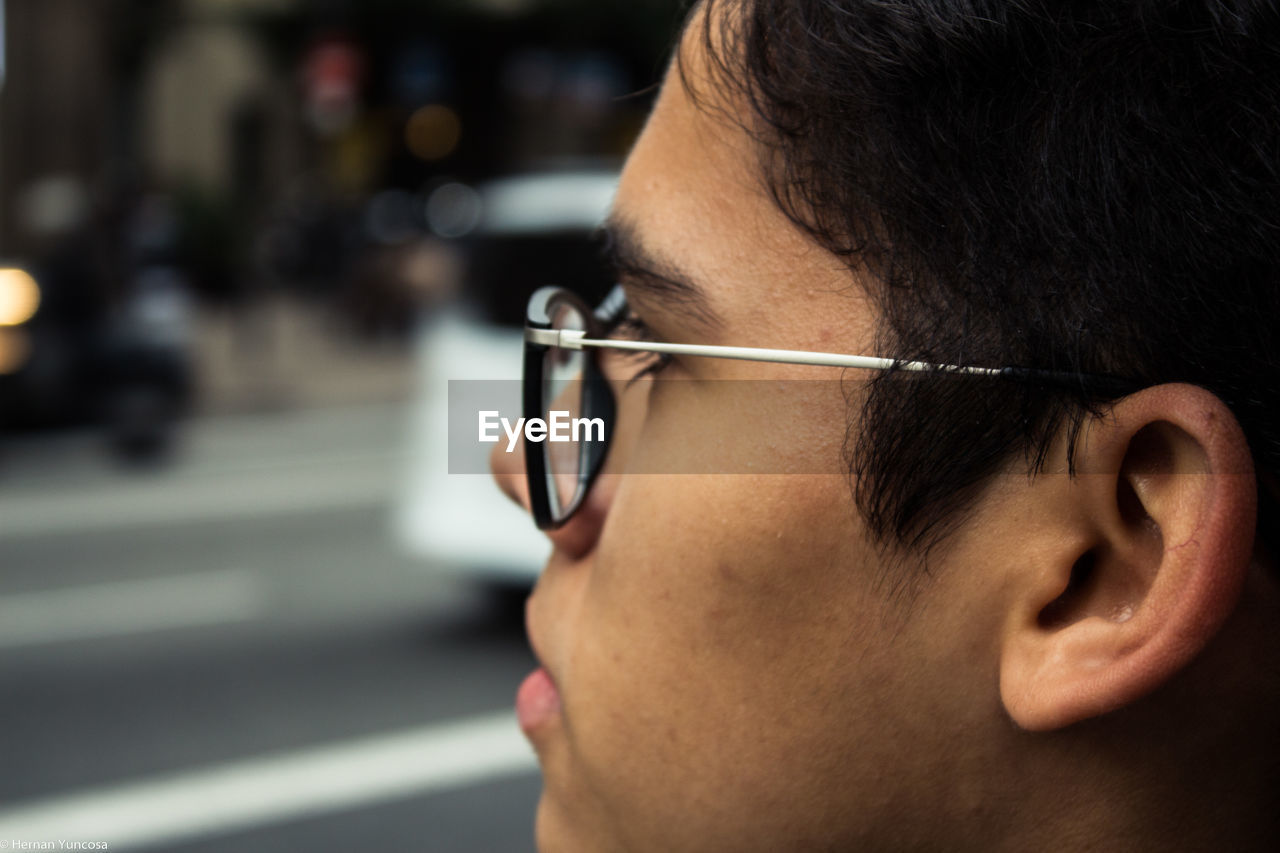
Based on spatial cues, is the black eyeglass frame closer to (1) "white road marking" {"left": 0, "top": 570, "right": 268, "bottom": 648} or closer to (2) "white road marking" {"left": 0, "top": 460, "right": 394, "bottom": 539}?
(1) "white road marking" {"left": 0, "top": 570, "right": 268, "bottom": 648}

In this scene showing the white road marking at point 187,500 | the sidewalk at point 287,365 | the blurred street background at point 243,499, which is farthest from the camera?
the sidewalk at point 287,365

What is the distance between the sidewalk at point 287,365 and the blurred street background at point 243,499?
0.08m

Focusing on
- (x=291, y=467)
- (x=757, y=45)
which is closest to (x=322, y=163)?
(x=291, y=467)

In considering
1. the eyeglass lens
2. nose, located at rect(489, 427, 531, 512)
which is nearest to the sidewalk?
nose, located at rect(489, 427, 531, 512)

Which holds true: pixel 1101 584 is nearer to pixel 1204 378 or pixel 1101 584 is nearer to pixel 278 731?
pixel 1204 378

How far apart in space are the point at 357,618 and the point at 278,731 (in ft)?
5.12

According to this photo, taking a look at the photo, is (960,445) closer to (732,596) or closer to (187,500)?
(732,596)

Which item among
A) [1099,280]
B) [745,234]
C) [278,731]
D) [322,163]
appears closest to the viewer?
[1099,280]

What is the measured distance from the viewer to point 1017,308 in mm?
1093

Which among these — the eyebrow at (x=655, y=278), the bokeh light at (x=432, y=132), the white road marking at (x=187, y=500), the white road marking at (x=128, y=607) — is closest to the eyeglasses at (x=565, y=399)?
the eyebrow at (x=655, y=278)

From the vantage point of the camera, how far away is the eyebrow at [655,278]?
124 cm

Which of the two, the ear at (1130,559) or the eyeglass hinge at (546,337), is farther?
the eyeglass hinge at (546,337)

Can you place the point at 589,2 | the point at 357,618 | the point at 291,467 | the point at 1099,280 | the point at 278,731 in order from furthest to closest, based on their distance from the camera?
1. the point at 589,2
2. the point at 291,467
3. the point at 357,618
4. the point at 278,731
5. the point at 1099,280

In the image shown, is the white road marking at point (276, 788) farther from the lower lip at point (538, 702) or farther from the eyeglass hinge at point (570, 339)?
the eyeglass hinge at point (570, 339)
